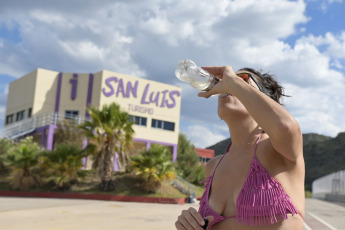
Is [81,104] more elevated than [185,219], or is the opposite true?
[81,104]

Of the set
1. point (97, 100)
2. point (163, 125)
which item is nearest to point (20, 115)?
point (97, 100)

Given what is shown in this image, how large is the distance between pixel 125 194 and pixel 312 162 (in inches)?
2949

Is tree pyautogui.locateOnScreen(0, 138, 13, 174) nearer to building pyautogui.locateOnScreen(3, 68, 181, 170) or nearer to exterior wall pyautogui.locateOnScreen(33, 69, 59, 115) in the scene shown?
building pyautogui.locateOnScreen(3, 68, 181, 170)

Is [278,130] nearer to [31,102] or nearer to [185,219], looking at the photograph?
[185,219]

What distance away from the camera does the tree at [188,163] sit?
31.6 metres

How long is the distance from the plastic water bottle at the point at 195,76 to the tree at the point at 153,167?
67.0ft

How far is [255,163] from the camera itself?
4.69ft

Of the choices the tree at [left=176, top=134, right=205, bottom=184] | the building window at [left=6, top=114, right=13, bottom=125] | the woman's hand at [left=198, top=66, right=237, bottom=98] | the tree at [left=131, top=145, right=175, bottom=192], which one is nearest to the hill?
the tree at [left=176, top=134, right=205, bottom=184]

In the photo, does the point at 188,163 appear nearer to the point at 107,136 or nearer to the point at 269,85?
the point at 107,136

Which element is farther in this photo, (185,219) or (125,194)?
(125,194)

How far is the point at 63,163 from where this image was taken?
869 inches

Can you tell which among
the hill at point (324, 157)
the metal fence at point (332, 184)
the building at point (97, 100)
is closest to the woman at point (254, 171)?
the building at point (97, 100)

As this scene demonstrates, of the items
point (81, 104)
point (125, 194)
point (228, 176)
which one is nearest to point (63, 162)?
point (125, 194)

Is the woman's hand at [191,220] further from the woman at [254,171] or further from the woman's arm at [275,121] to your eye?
the woman's arm at [275,121]
